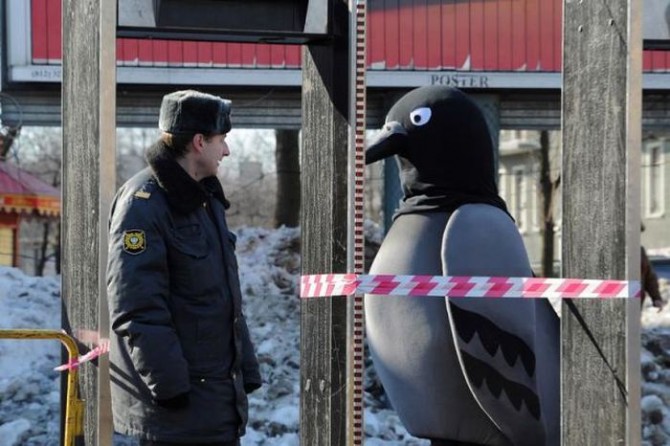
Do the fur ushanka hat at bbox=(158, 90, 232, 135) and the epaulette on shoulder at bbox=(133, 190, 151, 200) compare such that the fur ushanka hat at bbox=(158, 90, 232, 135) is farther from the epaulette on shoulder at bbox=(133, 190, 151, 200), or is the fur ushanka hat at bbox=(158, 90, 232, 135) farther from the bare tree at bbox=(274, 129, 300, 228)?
the bare tree at bbox=(274, 129, 300, 228)

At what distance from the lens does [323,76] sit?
5262 millimetres

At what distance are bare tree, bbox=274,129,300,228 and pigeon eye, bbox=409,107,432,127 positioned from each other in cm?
1154

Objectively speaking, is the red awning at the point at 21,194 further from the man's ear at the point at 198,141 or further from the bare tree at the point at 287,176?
the man's ear at the point at 198,141

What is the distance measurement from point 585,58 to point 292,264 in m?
10.6

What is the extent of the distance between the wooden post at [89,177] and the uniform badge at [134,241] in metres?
0.79

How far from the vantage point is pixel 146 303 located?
4391 mm

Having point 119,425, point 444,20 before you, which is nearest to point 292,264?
point 444,20

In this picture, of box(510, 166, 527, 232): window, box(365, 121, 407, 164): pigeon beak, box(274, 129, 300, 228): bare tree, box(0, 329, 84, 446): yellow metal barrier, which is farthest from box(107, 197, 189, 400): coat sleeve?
box(510, 166, 527, 232): window

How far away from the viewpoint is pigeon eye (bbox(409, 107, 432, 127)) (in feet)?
20.0

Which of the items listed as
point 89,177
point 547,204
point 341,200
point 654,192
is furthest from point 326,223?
point 654,192

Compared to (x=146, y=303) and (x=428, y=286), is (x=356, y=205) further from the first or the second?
(x=146, y=303)

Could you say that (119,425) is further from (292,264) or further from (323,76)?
(292,264)

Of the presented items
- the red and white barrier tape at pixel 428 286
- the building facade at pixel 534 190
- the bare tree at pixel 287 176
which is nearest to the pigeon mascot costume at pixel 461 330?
the red and white barrier tape at pixel 428 286

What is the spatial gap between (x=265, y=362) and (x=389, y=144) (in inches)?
251
